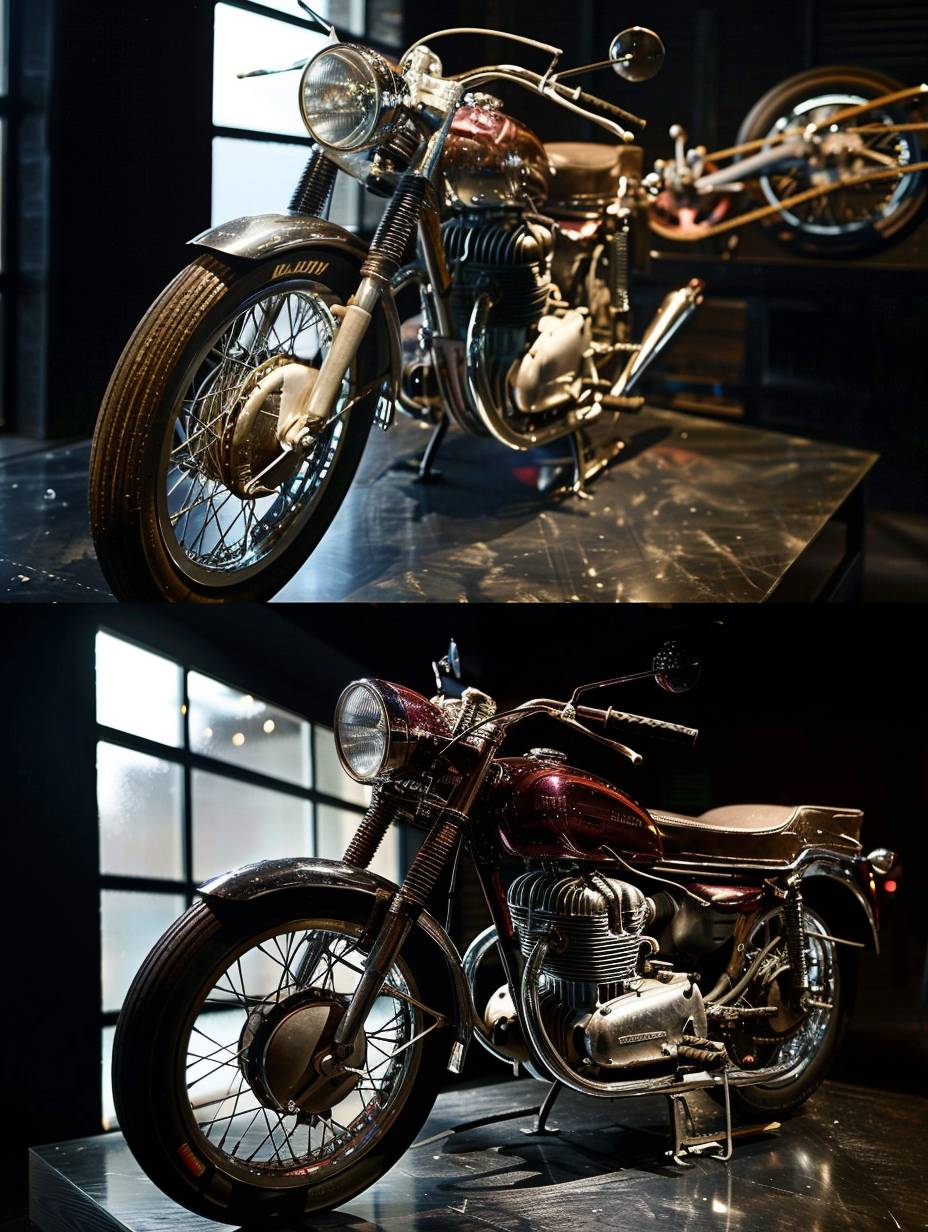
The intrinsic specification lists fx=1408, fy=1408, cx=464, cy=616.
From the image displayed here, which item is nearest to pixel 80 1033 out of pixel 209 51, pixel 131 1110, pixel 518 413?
pixel 131 1110

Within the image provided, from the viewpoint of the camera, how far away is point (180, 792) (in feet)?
8.41

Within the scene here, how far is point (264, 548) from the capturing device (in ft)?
7.46

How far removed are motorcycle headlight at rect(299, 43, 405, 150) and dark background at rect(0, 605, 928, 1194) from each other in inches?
29.1

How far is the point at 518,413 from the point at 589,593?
1.77 feet

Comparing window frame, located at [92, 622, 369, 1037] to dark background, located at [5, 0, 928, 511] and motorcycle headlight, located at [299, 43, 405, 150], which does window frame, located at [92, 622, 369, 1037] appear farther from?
motorcycle headlight, located at [299, 43, 405, 150]

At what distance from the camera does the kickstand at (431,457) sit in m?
2.84

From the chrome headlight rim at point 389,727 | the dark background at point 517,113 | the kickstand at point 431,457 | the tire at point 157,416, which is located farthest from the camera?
the kickstand at point 431,457

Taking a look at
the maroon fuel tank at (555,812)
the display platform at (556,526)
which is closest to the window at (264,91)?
the display platform at (556,526)

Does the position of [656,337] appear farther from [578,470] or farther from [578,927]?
[578,927]

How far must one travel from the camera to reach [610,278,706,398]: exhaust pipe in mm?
3072

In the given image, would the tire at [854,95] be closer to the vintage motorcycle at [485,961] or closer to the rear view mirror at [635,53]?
the rear view mirror at [635,53]

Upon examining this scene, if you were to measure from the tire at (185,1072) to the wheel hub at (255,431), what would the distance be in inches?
24.8

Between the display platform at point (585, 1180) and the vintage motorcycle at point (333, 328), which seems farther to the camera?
the display platform at point (585, 1180)

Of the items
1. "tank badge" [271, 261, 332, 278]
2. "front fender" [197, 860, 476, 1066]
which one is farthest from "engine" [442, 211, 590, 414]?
"front fender" [197, 860, 476, 1066]
